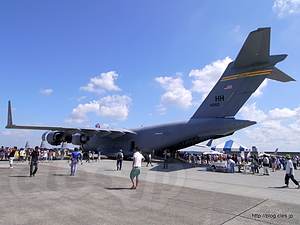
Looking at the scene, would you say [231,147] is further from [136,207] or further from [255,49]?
[136,207]

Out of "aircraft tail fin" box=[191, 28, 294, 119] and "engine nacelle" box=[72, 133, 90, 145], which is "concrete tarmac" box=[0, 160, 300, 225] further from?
"engine nacelle" box=[72, 133, 90, 145]

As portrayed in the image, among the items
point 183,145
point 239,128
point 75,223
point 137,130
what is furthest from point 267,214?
point 137,130

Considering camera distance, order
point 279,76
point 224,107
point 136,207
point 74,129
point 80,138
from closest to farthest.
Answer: point 136,207, point 279,76, point 224,107, point 74,129, point 80,138

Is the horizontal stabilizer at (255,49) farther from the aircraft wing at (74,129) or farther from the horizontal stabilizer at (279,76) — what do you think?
the aircraft wing at (74,129)

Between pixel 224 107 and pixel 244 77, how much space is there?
2535mm

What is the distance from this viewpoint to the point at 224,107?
51.9ft

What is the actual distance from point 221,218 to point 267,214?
118cm

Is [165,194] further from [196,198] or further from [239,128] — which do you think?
[239,128]

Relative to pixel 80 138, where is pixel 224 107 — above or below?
above

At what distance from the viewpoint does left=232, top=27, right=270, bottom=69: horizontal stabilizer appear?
37.3 feet

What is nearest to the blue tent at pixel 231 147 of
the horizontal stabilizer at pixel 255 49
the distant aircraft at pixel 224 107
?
the distant aircraft at pixel 224 107

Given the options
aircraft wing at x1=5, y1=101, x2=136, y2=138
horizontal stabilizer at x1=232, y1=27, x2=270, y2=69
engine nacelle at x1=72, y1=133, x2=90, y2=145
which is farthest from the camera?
engine nacelle at x1=72, y1=133, x2=90, y2=145

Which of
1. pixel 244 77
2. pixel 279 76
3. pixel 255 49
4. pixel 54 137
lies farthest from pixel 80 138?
pixel 279 76

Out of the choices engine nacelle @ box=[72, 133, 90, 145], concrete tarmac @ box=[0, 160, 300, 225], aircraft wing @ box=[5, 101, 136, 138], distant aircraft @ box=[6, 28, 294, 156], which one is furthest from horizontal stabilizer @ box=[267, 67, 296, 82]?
engine nacelle @ box=[72, 133, 90, 145]
